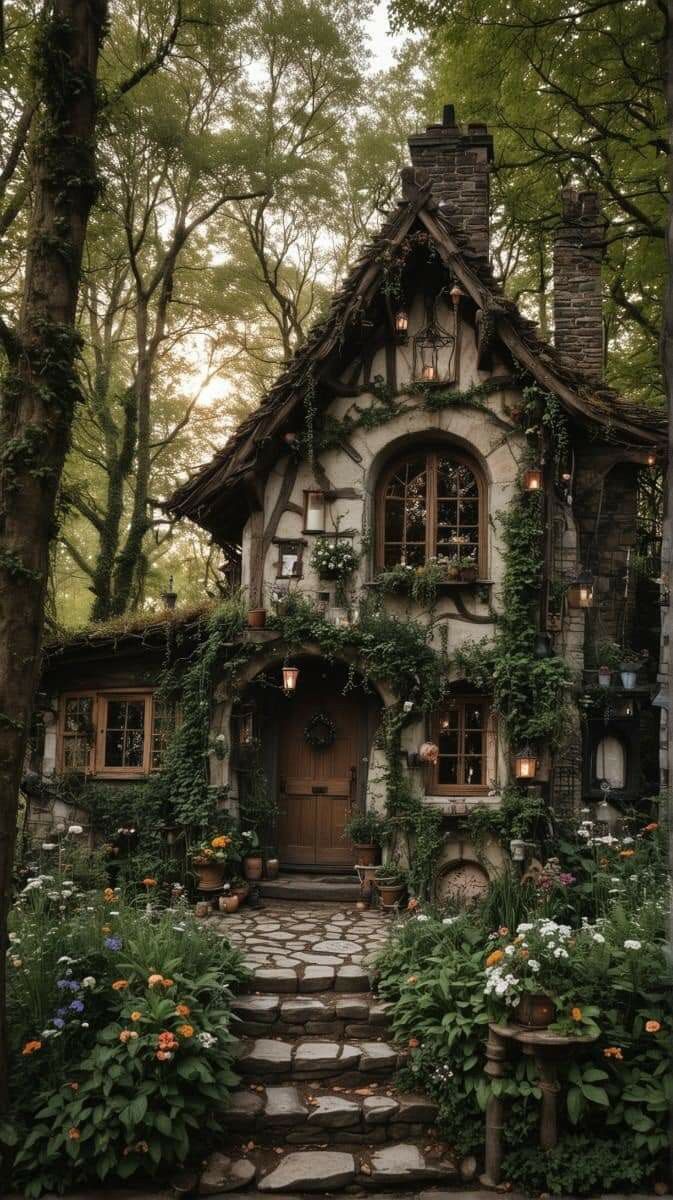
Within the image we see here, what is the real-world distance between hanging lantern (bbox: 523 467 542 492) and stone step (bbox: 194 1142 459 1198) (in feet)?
22.4

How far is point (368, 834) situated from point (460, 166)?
8961 millimetres

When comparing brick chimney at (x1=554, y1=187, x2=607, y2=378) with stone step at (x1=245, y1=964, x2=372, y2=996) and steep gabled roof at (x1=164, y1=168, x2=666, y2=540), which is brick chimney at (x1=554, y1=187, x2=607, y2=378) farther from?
stone step at (x1=245, y1=964, x2=372, y2=996)

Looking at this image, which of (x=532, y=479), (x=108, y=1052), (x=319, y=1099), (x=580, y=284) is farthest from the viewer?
(x=580, y=284)

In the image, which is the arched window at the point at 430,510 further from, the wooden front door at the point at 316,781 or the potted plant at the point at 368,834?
the potted plant at the point at 368,834

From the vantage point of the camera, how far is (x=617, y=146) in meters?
12.9

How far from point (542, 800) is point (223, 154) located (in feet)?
43.6

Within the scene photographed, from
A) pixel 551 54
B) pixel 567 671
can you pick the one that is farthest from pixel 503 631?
pixel 551 54

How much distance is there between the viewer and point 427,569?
1016 cm

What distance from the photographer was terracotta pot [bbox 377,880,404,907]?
9.62m

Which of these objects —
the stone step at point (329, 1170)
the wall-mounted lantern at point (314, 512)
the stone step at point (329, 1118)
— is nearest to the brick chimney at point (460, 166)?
the wall-mounted lantern at point (314, 512)

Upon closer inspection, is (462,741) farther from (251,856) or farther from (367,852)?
(251,856)

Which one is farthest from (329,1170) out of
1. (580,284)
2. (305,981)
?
(580,284)

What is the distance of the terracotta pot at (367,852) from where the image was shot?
10062mm

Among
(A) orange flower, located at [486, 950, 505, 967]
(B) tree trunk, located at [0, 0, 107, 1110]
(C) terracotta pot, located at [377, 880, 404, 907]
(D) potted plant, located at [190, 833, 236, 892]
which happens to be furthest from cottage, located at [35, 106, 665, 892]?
(B) tree trunk, located at [0, 0, 107, 1110]
